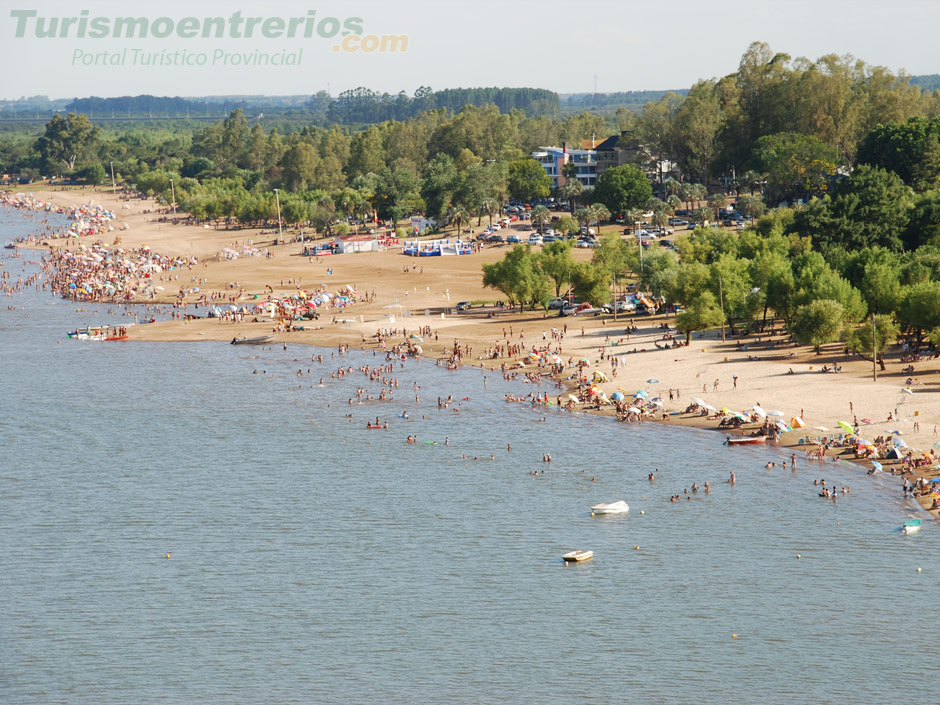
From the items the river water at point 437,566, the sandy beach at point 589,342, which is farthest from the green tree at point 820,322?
the river water at point 437,566

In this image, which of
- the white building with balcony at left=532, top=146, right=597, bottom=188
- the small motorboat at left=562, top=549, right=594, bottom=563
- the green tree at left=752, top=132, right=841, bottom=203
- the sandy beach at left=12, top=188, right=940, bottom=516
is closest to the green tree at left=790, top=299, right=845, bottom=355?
the sandy beach at left=12, top=188, right=940, bottom=516

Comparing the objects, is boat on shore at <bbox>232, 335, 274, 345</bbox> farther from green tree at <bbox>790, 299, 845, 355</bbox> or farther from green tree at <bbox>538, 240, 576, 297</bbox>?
green tree at <bbox>790, 299, 845, 355</bbox>

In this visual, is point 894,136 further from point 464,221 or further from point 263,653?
point 263,653

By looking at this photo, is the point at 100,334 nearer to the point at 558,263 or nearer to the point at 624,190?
the point at 558,263

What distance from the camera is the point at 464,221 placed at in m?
146

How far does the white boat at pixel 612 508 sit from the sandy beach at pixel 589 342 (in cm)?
1020

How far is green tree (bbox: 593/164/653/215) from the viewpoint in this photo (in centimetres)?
14075

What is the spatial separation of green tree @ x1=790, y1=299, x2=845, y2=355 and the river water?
14.7m

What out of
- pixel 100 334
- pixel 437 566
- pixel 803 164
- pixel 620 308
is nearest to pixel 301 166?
pixel 803 164

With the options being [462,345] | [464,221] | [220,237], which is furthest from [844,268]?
[220,237]

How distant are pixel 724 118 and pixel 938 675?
422 feet

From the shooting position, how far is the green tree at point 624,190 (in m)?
141

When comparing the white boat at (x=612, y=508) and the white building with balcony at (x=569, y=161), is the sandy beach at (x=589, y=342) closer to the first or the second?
the white boat at (x=612, y=508)

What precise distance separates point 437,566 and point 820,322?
35.4m
